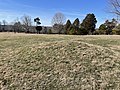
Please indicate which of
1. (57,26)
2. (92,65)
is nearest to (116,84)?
(92,65)

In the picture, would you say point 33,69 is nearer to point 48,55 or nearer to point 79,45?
point 48,55

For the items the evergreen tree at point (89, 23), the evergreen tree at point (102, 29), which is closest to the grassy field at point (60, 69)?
the evergreen tree at point (102, 29)

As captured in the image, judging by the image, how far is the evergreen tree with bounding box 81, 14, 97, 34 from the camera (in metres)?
38.4

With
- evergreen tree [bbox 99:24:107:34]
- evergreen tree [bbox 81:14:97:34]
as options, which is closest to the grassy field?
evergreen tree [bbox 99:24:107:34]

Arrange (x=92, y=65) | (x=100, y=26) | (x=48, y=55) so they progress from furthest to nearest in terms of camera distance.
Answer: (x=100, y=26) < (x=48, y=55) < (x=92, y=65)

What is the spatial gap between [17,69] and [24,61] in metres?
0.49

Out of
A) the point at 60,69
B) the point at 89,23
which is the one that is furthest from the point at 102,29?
the point at 60,69

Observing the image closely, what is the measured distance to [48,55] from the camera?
5836mm

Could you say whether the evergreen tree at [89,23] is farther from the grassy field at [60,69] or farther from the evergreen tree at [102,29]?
the grassy field at [60,69]

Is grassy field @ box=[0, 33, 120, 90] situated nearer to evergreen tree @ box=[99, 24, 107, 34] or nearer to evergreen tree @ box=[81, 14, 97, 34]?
evergreen tree @ box=[99, 24, 107, 34]

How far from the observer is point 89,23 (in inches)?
1508

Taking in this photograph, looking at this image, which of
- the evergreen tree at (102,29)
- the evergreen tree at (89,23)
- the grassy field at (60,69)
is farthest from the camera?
the evergreen tree at (89,23)

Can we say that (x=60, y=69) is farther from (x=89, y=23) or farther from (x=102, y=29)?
(x=89, y=23)

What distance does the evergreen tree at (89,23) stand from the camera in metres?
38.4
